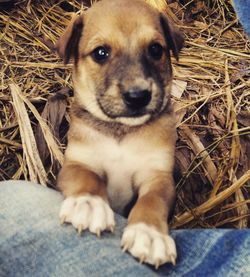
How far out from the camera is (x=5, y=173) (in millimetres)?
4613

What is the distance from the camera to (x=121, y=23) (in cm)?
383

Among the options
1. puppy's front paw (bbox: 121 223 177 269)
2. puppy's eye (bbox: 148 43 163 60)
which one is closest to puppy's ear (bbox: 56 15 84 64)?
puppy's eye (bbox: 148 43 163 60)

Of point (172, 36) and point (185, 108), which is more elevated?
point (172, 36)

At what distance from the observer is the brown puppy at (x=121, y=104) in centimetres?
356

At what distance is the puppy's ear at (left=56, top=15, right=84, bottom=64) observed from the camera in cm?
396

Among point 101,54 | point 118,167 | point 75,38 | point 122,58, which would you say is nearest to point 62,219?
point 118,167

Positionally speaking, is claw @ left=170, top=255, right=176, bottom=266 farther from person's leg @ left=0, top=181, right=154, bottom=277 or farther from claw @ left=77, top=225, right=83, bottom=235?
claw @ left=77, top=225, right=83, bottom=235

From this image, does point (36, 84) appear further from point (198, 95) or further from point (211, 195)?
point (211, 195)

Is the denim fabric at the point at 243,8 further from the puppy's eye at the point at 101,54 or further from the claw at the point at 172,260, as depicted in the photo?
the claw at the point at 172,260

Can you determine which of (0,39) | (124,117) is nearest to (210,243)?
(124,117)

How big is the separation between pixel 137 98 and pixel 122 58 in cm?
38

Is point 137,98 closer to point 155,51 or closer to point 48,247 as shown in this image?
point 155,51

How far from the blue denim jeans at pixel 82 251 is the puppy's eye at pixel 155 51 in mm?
1396

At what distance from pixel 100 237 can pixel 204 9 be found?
3779 mm
